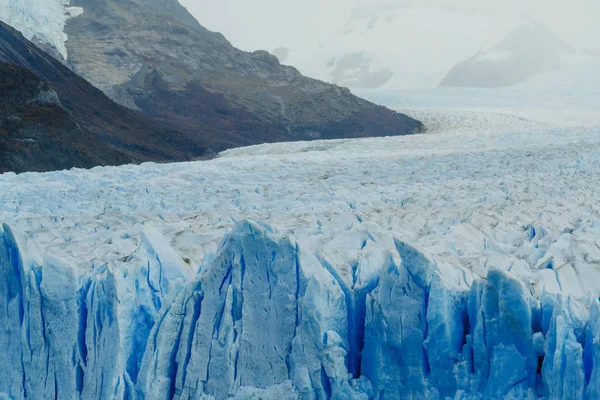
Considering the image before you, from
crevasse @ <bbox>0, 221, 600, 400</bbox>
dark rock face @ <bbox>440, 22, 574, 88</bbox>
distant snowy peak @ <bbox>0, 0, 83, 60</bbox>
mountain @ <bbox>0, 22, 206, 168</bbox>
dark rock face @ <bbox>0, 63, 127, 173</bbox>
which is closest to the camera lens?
crevasse @ <bbox>0, 221, 600, 400</bbox>

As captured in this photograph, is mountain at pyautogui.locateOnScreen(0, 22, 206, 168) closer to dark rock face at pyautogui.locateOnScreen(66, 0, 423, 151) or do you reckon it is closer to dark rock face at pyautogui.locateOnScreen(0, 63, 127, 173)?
dark rock face at pyautogui.locateOnScreen(66, 0, 423, 151)

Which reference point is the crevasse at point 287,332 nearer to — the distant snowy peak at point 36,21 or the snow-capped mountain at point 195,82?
the snow-capped mountain at point 195,82

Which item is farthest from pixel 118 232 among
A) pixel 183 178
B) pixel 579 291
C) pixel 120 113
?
pixel 120 113

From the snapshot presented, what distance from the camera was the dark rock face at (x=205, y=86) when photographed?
29.3m

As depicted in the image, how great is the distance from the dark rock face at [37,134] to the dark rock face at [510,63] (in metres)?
44.5

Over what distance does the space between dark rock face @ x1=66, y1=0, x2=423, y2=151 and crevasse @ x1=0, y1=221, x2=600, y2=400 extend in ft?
66.1

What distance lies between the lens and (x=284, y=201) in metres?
9.22

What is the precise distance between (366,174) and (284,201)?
12.3 ft

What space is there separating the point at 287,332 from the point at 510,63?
56.3m

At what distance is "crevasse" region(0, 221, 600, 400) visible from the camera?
4.40 metres

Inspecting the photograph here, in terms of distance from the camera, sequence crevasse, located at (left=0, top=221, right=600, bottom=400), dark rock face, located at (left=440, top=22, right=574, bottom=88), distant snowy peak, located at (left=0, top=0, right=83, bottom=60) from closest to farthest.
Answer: crevasse, located at (left=0, top=221, right=600, bottom=400)
distant snowy peak, located at (left=0, top=0, right=83, bottom=60)
dark rock face, located at (left=440, top=22, right=574, bottom=88)

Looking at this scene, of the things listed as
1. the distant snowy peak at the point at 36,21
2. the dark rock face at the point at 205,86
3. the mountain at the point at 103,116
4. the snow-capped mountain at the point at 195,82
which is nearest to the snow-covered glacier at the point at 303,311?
the mountain at the point at 103,116

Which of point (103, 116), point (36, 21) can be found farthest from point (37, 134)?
point (36, 21)

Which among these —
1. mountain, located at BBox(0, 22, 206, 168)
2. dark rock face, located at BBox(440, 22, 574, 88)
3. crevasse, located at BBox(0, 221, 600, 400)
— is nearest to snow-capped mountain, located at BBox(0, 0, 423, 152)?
mountain, located at BBox(0, 22, 206, 168)
